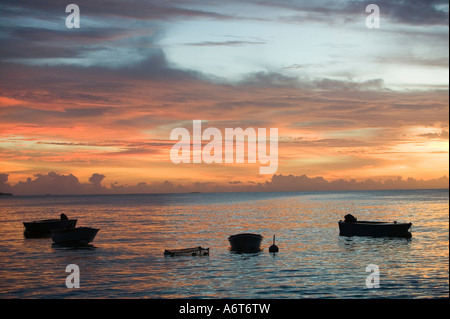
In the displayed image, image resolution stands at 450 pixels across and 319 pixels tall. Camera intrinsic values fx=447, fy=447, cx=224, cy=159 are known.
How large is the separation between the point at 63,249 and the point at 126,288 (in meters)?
28.7

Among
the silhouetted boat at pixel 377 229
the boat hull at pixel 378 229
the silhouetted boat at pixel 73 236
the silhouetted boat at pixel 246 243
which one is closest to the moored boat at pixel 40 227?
the silhouetted boat at pixel 73 236

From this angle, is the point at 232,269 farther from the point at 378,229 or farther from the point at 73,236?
the point at 378,229

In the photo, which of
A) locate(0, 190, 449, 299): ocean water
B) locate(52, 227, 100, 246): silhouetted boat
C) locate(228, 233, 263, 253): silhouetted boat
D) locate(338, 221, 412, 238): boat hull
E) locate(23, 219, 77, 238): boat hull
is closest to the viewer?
locate(0, 190, 449, 299): ocean water

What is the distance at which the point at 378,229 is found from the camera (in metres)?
68.8

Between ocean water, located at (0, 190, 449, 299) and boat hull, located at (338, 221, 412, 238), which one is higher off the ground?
boat hull, located at (338, 221, 412, 238)

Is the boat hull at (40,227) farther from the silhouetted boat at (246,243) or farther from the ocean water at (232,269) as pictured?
the silhouetted boat at (246,243)

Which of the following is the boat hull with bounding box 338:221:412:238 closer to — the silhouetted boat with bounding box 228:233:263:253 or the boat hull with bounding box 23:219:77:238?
the silhouetted boat with bounding box 228:233:263:253

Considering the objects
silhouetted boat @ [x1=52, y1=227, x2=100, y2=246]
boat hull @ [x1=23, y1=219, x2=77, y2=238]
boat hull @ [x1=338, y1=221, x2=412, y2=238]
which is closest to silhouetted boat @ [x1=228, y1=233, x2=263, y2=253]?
silhouetted boat @ [x1=52, y1=227, x2=100, y2=246]

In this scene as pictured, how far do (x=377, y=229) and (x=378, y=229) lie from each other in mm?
154

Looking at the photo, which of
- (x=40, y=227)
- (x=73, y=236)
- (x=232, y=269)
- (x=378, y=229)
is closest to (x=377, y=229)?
(x=378, y=229)

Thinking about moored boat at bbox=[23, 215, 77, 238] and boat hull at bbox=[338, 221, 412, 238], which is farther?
moored boat at bbox=[23, 215, 77, 238]

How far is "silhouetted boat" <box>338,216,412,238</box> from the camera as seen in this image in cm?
6831

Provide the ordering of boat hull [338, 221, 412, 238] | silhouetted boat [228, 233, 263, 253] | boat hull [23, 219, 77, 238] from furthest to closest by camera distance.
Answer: boat hull [23, 219, 77, 238] → boat hull [338, 221, 412, 238] → silhouetted boat [228, 233, 263, 253]
